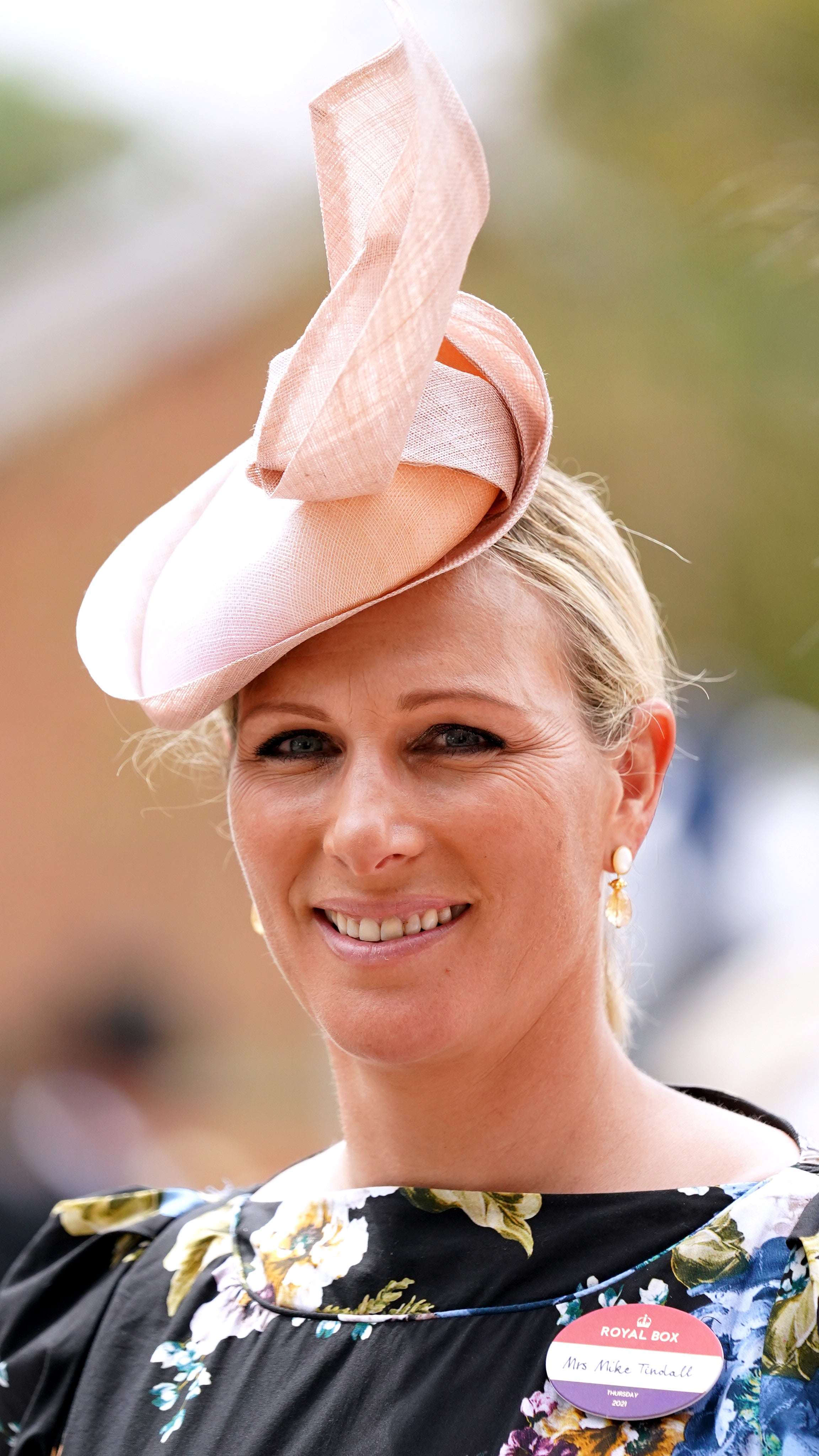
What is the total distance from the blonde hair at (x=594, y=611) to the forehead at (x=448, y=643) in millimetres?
33

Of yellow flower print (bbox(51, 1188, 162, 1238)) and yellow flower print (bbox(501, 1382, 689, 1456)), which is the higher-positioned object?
yellow flower print (bbox(501, 1382, 689, 1456))

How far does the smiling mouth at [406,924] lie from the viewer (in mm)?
1528

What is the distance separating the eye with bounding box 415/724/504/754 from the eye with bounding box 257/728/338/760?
119mm

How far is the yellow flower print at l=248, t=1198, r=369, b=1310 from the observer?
1652 millimetres

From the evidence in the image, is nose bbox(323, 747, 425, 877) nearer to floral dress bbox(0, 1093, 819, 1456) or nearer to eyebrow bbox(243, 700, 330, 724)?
eyebrow bbox(243, 700, 330, 724)

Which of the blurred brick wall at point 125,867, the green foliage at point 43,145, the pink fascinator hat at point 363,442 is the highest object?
the green foliage at point 43,145

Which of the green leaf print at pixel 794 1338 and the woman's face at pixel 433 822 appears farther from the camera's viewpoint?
the woman's face at pixel 433 822

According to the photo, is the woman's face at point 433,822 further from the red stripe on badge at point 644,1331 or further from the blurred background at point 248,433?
the blurred background at point 248,433

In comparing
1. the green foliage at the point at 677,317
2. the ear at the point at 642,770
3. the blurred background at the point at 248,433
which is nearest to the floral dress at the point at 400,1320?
the ear at the point at 642,770

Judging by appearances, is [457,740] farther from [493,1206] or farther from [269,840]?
[493,1206]

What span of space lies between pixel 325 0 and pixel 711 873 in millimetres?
3309

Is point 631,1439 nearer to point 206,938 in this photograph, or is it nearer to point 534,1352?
point 534,1352

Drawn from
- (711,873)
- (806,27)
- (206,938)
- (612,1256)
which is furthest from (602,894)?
(806,27)

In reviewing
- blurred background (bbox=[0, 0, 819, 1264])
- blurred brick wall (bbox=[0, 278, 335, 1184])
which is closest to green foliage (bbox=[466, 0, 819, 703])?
blurred background (bbox=[0, 0, 819, 1264])
